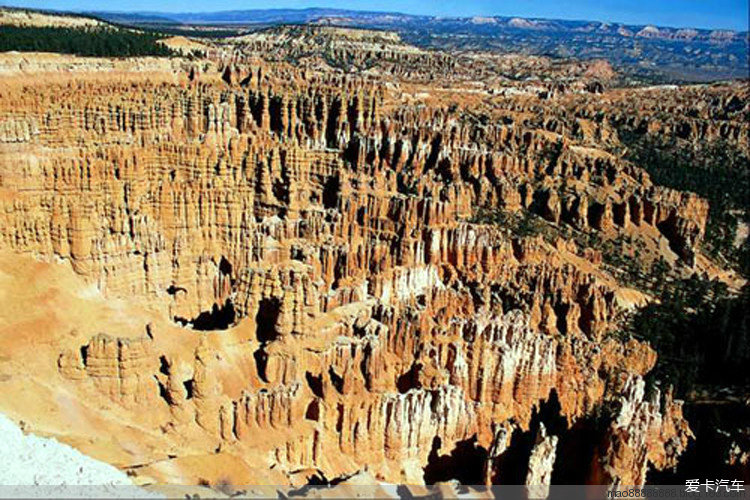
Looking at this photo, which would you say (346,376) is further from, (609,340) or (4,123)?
(4,123)

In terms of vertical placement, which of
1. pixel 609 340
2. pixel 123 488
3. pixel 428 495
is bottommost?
pixel 609 340

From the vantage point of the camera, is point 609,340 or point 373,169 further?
point 373,169

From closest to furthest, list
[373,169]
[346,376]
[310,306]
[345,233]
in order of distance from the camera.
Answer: [346,376]
[310,306]
[345,233]
[373,169]

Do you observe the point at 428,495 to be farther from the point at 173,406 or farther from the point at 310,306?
the point at 310,306

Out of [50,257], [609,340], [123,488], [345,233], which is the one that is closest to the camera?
[123,488]

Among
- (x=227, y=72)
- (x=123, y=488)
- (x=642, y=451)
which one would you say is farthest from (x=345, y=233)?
(x=227, y=72)

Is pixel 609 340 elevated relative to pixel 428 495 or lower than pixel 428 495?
lower

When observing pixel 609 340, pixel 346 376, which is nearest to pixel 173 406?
pixel 346 376

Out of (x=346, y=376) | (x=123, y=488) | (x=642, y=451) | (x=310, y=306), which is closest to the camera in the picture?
(x=123, y=488)
